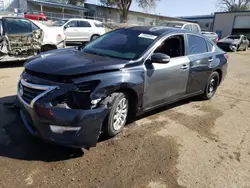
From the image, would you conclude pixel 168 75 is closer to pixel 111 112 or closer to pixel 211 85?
pixel 111 112

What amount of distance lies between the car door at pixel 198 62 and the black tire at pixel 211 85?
0.29 m

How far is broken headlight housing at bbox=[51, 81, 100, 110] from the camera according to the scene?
2.84m

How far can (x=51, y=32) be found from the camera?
8609 millimetres

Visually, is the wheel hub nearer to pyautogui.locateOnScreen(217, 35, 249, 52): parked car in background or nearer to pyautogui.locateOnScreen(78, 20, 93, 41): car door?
pyautogui.locateOnScreen(78, 20, 93, 41): car door

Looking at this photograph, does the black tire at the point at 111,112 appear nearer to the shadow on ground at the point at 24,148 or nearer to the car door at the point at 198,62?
the shadow on ground at the point at 24,148

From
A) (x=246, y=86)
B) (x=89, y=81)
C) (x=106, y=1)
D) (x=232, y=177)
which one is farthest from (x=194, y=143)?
(x=106, y=1)

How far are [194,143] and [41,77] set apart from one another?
2.47 meters

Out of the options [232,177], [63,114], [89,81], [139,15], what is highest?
[139,15]

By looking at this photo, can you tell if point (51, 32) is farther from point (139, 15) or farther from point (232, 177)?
point (139, 15)

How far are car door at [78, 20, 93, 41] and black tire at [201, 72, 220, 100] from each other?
1091 cm

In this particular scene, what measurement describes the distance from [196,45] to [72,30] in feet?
36.5

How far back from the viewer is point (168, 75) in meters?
4.20

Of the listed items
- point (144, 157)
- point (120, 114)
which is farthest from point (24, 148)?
point (144, 157)

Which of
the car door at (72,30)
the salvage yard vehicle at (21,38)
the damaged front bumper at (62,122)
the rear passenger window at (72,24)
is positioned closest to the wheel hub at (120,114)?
the damaged front bumper at (62,122)
